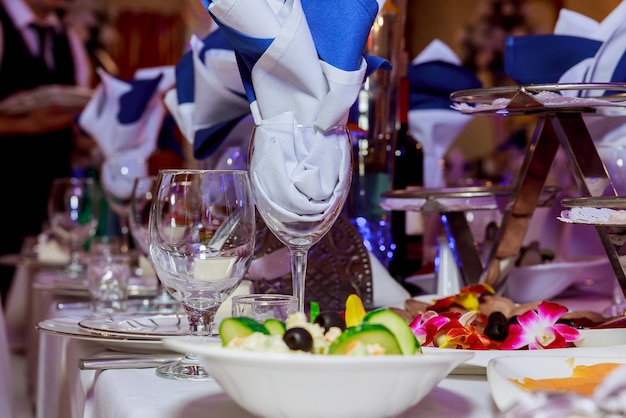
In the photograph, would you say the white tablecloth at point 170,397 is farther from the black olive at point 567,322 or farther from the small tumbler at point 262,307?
the black olive at point 567,322

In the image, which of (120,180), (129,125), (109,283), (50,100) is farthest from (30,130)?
(109,283)

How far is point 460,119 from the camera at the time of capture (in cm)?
178

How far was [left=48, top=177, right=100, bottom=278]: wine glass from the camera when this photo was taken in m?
2.17

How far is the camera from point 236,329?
24.5 inches

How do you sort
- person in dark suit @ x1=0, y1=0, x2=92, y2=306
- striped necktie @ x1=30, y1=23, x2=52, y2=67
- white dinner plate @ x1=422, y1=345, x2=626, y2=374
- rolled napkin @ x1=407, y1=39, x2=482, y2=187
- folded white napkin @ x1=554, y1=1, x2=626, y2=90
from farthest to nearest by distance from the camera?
striped necktie @ x1=30, y1=23, x2=52, y2=67, person in dark suit @ x1=0, y1=0, x2=92, y2=306, rolled napkin @ x1=407, y1=39, x2=482, y2=187, folded white napkin @ x1=554, y1=1, x2=626, y2=90, white dinner plate @ x1=422, y1=345, x2=626, y2=374

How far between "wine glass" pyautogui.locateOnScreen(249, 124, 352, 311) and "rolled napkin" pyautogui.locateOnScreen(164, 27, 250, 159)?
0.44 metres

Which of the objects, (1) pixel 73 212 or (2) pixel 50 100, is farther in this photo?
(2) pixel 50 100

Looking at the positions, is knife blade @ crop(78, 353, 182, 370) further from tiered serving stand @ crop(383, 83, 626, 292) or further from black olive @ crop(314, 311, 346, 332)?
tiered serving stand @ crop(383, 83, 626, 292)

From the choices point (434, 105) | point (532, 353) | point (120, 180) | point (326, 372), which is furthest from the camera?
point (120, 180)

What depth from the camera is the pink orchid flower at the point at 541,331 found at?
842 millimetres

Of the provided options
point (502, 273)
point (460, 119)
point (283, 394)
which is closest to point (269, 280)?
point (502, 273)

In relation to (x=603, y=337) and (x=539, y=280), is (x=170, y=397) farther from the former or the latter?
(x=539, y=280)

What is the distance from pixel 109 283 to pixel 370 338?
0.80 metres

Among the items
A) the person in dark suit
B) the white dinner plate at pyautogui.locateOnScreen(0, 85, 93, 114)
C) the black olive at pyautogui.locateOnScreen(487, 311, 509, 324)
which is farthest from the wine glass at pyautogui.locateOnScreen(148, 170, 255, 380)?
the person in dark suit
